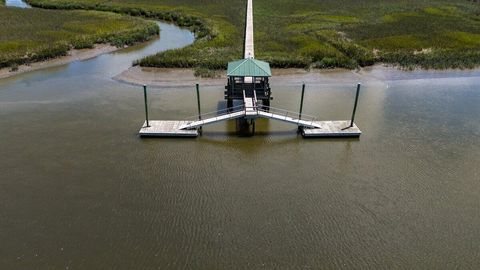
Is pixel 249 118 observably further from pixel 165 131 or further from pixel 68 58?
pixel 68 58

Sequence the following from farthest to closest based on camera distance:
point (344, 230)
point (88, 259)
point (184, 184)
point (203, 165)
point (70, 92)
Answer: point (70, 92)
point (203, 165)
point (184, 184)
point (344, 230)
point (88, 259)

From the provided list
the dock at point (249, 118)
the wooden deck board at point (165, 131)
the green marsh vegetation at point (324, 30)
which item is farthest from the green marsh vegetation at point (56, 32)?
the dock at point (249, 118)

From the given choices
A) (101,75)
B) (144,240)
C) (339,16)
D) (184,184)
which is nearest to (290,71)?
(101,75)

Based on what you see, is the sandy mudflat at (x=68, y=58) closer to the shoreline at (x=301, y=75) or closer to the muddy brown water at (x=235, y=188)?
the muddy brown water at (x=235, y=188)

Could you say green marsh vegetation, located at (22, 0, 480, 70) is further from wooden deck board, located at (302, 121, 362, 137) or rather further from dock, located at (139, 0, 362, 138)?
wooden deck board, located at (302, 121, 362, 137)

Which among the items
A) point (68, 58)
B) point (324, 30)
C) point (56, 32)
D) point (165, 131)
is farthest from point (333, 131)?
point (56, 32)

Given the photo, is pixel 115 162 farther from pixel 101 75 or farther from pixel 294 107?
pixel 101 75

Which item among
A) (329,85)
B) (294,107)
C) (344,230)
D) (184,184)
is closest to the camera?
(344,230)
